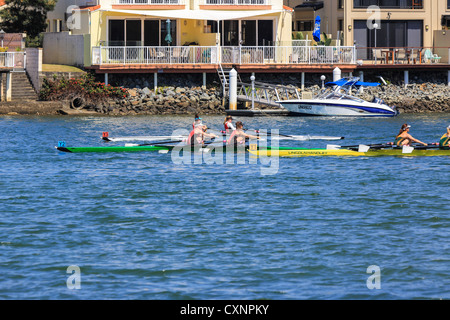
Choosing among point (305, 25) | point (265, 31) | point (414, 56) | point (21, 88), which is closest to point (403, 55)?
point (414, 56)

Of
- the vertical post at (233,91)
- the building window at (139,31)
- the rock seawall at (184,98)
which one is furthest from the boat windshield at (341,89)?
the building window at (139,31)

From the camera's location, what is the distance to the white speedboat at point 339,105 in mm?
47000

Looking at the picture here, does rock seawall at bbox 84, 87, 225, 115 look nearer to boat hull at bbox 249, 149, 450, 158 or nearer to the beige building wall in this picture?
the beige building wall

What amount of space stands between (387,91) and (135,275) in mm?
38760

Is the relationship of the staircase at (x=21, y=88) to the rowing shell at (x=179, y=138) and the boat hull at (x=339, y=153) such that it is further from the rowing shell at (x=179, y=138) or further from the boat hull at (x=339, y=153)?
the boat hull at (x=339, y=153)

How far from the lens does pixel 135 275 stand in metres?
16.2

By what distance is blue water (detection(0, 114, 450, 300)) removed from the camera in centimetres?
1574

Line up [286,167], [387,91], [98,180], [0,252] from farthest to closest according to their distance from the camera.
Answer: [387,91] < [286,167] < [98,180] < [0,252]

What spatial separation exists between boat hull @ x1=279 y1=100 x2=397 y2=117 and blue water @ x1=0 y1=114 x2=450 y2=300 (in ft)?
49.9

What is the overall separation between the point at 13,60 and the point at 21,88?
1.57 m

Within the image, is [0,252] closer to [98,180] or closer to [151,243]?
[151,243]

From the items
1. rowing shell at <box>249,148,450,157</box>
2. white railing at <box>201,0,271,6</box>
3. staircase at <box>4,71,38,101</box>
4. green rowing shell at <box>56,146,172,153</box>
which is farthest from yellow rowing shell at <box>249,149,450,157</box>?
white railing at <box>201,0,271,6</box>
